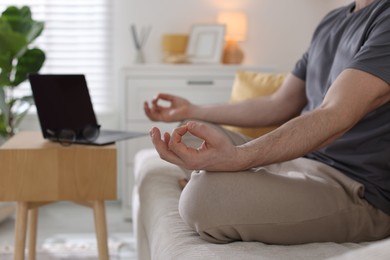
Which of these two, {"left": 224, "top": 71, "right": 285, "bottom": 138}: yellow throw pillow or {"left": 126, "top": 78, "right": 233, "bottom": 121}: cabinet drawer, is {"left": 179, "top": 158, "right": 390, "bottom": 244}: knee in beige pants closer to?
{"left": 224, "top": 71, "right": 285, "bottom": 138}: yellow throw pillow

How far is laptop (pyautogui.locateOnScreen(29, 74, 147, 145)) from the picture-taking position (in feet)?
6.95

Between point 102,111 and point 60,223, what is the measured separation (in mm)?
824

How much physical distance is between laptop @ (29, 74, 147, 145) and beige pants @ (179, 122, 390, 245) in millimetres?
846

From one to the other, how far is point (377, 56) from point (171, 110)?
0.95 metres

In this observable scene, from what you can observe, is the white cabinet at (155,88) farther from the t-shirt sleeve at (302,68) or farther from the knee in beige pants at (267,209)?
the knee in beige pants at (267,209)

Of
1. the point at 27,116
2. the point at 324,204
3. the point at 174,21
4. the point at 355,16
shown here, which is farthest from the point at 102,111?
the point at 324,204

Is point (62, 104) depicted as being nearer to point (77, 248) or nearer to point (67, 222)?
point (77, 248)

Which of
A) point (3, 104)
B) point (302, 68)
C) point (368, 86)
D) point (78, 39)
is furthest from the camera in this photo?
point (78, 39)

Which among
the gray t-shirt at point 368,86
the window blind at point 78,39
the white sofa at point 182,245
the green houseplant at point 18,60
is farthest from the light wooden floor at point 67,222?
the gray t-shirt at point 368,86

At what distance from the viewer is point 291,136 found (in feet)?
4.41

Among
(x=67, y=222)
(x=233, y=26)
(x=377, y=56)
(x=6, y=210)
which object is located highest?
(x=377, y=56)

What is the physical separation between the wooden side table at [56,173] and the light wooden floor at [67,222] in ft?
3.48

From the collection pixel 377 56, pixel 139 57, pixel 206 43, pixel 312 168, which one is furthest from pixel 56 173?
pixel 206 43

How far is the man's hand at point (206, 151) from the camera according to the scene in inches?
50.3
